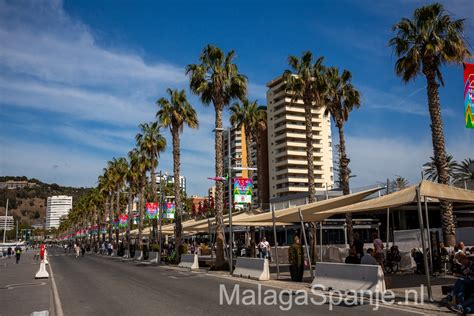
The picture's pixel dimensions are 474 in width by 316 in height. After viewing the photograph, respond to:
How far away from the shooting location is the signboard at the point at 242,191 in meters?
24.7

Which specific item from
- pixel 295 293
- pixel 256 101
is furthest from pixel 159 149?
pixel 295 293

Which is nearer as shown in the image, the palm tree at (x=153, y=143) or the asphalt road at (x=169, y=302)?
the asphalt road at (x=169, y=302)

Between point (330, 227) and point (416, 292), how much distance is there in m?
39.2

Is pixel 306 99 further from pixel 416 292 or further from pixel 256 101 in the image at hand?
pixel 416 292

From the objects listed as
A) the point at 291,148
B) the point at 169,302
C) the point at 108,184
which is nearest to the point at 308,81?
the point at 169,302

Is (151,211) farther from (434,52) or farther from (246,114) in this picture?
(434,52)

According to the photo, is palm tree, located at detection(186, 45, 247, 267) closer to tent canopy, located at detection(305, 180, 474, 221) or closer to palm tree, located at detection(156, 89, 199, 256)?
palm tree, located at detection(156, 89, 199, 256)

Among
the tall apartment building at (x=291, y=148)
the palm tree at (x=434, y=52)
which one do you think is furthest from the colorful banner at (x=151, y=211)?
the tall apartment building at (x=291, y=148)

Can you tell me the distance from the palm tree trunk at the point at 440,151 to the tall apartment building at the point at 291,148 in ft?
263

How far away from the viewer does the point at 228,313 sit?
10586 millimetres

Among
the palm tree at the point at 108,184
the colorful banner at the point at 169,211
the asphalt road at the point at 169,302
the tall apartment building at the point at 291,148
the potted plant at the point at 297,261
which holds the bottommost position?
the asphalt road at the point at 169,302

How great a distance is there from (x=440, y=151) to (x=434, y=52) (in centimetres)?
488

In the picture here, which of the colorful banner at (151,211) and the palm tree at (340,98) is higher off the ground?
the palm tree at (340,98)

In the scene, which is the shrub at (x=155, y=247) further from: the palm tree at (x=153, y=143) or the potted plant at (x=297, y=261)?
the potted plant at (x=297, y=261)
